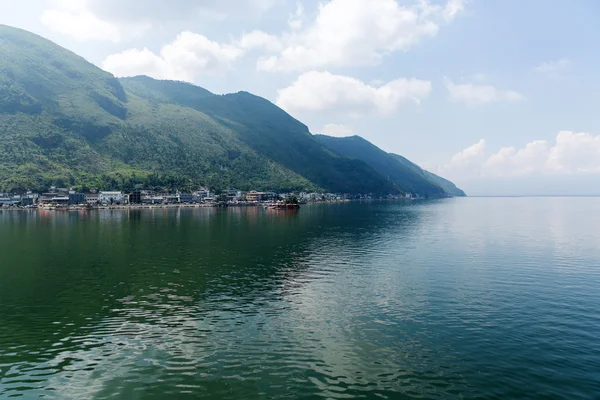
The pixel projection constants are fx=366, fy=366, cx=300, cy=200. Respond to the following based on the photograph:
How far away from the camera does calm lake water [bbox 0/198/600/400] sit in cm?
2503

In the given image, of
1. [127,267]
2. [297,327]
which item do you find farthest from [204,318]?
[127,267]

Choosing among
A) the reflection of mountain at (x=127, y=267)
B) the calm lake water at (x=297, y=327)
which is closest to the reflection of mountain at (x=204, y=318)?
the calm lake water at (x=297, y=327)

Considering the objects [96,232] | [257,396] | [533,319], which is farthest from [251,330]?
[96,232]

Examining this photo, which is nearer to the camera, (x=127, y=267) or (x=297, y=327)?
(x=297, y=327)

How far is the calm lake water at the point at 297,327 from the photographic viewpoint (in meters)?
25.0

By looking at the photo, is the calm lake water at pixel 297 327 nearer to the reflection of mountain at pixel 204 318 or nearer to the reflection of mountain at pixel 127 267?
the reflection of mountain at pixel 204 318

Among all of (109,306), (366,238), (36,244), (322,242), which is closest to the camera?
(109,306)

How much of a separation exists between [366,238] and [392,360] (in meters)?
79.1

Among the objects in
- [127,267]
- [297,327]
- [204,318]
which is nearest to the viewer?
[297,327]

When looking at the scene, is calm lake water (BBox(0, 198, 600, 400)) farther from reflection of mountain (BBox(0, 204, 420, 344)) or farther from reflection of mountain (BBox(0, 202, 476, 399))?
reflection of mountain (BBox(0, 204, 420, 344))

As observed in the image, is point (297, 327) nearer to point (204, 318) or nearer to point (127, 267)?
point (204, 318)

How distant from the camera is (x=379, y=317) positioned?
128 ft

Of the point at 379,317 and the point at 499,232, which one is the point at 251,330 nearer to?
the point at 379,317

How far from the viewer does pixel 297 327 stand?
35.4 m
